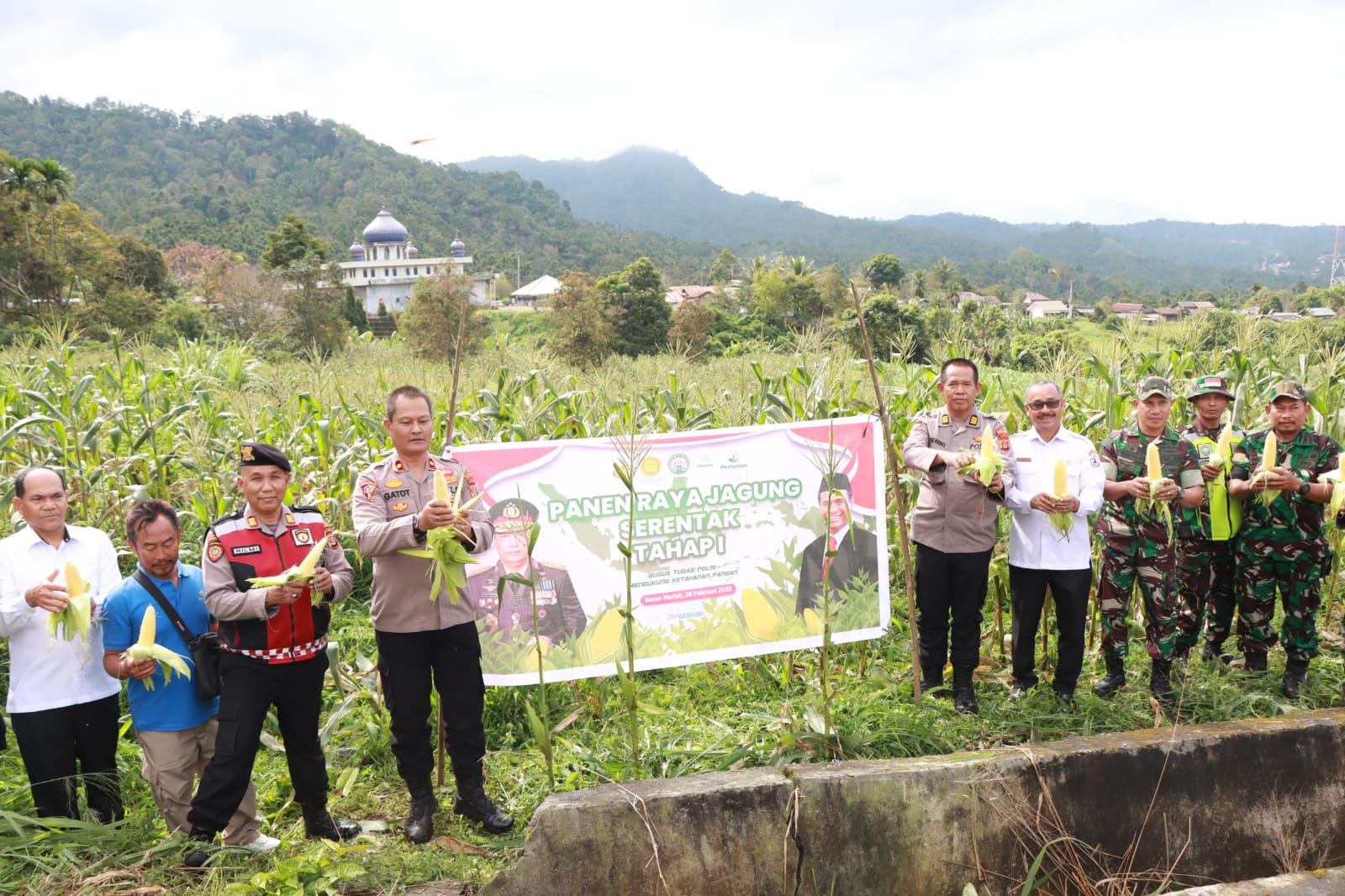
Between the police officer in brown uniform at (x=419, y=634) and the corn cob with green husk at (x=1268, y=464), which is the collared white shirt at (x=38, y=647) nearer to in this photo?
the police officer in brown uniform at (x=419, y=634)

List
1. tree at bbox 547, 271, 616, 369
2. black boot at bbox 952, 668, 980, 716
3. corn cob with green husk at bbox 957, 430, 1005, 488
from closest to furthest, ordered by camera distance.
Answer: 1. corn cob with green husk at bbox 957, 430, 1005, 488
2. black boot at bbox 952, 668, 980, 716
3. tree at bbox 547, 271, 616, 369

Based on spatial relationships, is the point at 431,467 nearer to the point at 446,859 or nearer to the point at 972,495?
the point at 446,859

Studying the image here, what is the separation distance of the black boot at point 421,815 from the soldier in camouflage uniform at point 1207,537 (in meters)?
3.88

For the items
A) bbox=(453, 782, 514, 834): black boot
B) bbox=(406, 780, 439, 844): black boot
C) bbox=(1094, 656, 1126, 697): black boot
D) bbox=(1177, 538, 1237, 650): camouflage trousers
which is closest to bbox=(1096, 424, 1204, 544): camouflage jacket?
bbox=(1177, 538, 1237, 650): camouflage trousers

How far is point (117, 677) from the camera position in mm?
3162

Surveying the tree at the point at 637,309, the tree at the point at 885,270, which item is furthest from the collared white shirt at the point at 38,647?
the tree at the point at 885,270

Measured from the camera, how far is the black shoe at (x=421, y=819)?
11.1 ft

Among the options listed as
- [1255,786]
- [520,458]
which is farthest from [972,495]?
[520,458]

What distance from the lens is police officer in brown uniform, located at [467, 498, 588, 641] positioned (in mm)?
3953

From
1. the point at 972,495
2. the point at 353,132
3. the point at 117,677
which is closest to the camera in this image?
the point at 117,677

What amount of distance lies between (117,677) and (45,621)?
35cm

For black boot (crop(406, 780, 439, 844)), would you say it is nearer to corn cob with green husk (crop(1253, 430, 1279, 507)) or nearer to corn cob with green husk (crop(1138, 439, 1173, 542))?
corn cob with green husk (crop(1138, 439, 1173, 542))

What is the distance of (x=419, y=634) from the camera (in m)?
3.40

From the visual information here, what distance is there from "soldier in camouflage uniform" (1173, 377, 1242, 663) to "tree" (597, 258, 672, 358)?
29.5m
